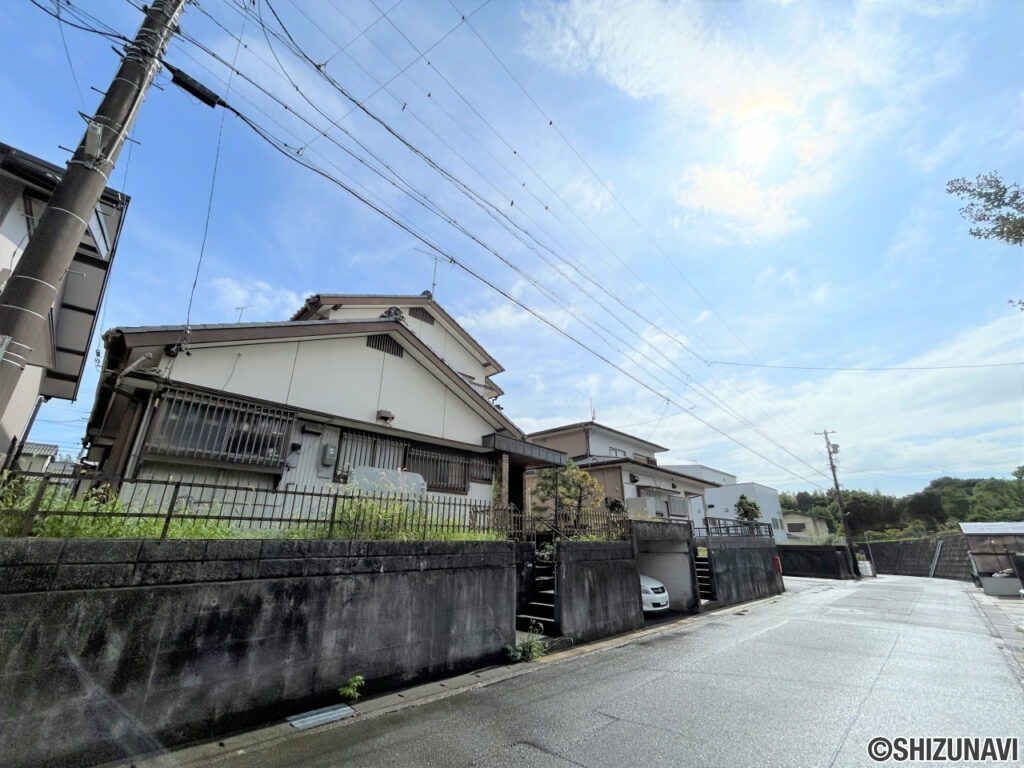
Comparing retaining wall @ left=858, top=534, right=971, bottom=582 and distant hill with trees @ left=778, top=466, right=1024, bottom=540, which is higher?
distant hill with trees @ left=778, top=466, right=1024, bottom=540

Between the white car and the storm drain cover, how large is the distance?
8591 millimetres

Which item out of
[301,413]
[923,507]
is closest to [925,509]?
[923,507]

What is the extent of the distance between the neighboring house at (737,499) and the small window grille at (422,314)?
28.6m

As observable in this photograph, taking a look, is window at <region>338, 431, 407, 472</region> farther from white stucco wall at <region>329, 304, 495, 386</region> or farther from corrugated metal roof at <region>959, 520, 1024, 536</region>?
corrugated metal roof at <region>959, 520, 1024, 536</region>

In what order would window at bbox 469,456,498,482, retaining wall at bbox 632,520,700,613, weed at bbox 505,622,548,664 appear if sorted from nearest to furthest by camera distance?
weed at bbox 505,622,548,664
window at bbox 469,456,498,482
retaining wall at bbox 632,520,700,613

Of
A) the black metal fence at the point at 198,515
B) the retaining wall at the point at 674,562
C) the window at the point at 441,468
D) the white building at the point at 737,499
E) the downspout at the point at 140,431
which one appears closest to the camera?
the black metal fence at the point at 198,515

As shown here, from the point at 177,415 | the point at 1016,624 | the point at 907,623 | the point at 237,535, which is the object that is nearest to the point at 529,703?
the point at 237,535

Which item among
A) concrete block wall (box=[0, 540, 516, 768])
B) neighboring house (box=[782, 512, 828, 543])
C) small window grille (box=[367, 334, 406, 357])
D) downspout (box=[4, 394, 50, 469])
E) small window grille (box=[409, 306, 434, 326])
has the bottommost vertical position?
concrete block wall (box=[0, 540, 516, 768])

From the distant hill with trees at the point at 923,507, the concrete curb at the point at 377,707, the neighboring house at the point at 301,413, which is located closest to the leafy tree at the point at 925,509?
the distant hill with trees at the point at 923,507

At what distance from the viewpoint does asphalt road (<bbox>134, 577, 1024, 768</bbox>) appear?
3.75 m

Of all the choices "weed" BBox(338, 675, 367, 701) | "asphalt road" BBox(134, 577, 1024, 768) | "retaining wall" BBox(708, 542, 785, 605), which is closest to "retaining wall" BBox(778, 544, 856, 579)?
"retaining wall" BBox(708, 542, 785, 605)

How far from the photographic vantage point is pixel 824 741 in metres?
4.05

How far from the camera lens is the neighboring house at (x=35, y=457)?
11.7 m

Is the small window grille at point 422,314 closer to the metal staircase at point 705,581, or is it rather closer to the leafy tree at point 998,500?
the metal staircase at point 705,581
